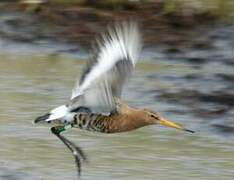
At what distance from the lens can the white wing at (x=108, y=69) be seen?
737cm

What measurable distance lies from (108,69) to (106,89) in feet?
0.75

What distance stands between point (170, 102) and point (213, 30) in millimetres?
2524

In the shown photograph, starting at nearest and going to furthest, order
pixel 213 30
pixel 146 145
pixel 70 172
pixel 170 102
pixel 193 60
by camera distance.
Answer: pixel 70 172, pixel 146 145, pixel 170 102, pixel 193 60, pixel 213 30

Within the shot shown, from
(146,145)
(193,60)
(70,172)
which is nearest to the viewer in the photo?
(70,172)

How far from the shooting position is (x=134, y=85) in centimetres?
1082

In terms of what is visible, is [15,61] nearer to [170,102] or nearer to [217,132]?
[170,102]

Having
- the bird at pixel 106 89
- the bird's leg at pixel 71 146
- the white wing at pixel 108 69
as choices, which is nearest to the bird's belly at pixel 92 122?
the bird at pixel 106 89

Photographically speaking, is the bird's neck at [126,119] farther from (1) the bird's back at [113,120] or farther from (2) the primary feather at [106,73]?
(2) the primary feather at [106,73]

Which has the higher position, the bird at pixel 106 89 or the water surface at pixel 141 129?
the bird at pixel 106 89

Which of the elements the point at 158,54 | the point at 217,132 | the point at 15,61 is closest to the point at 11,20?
the point at 15,61

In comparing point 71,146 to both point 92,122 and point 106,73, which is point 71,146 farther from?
point 106,73

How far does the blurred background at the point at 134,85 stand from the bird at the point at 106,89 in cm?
46

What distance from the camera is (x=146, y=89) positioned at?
1064 cm

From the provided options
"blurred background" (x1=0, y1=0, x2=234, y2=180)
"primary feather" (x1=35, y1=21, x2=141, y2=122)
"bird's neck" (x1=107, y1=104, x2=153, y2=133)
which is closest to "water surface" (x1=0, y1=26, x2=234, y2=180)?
"blurred background" (x1=0, y1=0, x2=234, y2=180)
